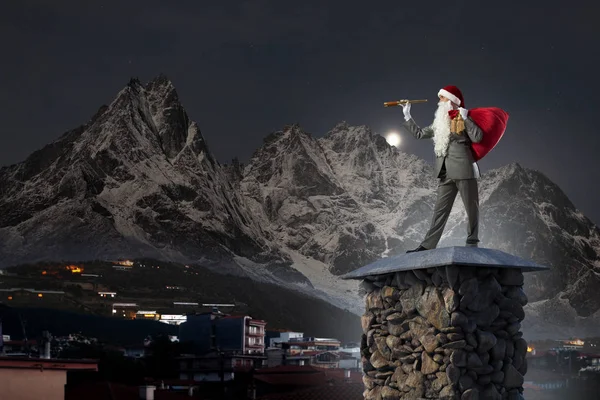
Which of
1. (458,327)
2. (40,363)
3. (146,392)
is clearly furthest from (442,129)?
(146,392)

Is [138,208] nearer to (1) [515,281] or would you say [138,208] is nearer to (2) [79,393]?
(2) [79,393]

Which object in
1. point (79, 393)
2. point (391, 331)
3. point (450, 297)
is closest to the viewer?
point (450, 297)

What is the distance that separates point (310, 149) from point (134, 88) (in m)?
10.2

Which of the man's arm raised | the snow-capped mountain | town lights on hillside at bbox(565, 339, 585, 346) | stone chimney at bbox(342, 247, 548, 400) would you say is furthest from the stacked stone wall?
town lights on hillside at bbox(565, 339, 585, 346)

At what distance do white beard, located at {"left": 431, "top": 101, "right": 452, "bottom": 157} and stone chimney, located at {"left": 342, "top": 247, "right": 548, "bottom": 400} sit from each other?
0.75m

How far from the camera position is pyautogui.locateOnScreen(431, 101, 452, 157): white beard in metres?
5.27

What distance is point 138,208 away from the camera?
3538 centimetres

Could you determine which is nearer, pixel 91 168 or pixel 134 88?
pixel 134 88

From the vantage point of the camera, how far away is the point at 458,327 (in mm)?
4633

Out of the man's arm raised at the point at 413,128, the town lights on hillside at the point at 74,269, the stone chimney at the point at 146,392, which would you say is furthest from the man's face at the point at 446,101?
the town lights on hillside at the point at 74,269

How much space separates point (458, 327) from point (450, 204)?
3.16ft

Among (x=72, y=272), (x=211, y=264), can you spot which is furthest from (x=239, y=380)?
(x=211, y=264)

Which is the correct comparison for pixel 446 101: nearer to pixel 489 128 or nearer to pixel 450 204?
pixel 489 128

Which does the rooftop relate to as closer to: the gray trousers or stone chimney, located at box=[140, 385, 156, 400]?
the gray trousers
